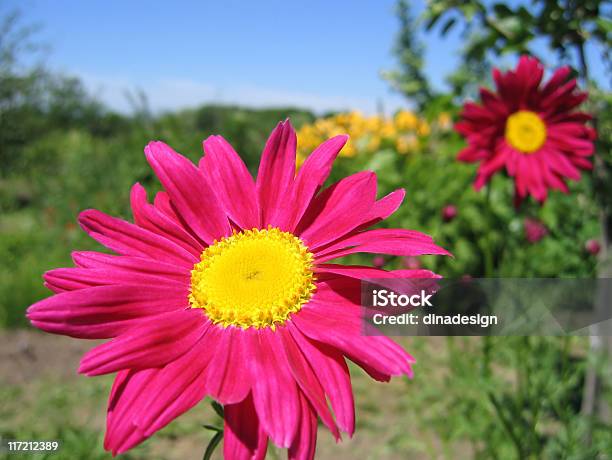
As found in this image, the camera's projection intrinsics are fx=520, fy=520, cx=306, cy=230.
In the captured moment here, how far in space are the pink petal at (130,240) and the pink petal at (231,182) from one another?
0.32ft

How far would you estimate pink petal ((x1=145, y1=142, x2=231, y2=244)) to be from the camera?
761 mm

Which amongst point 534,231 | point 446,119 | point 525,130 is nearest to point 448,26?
point 525,130

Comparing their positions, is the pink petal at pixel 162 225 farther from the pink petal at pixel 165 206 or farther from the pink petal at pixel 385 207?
the pink petal at pixel 385 207

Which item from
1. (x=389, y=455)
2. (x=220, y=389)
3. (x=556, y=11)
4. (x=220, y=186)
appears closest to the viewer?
(x=220, y=389)

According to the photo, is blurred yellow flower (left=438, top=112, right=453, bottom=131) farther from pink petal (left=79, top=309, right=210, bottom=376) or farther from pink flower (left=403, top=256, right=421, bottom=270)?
pink petal (left=79, top=309, right=210, bottom=376)

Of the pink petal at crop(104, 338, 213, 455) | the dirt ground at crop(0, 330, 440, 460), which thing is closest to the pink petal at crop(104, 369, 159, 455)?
the pink petal at crop(104, 338, 213, 455)

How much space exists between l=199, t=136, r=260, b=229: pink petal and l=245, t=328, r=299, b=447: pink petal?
0.21 m

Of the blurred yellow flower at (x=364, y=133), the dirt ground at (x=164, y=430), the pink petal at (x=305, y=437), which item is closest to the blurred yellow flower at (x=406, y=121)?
the blurred yellow flower at (x=364, y=133)

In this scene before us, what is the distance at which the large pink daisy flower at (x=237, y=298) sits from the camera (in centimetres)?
57

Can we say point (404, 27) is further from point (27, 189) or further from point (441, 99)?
point (441, 99)

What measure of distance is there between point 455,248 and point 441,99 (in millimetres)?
1753

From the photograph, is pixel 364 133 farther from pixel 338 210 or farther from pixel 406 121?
pixel 338 210

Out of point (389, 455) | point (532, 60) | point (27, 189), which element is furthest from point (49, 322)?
point (27, 189)

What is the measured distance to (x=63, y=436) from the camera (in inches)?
59.3
